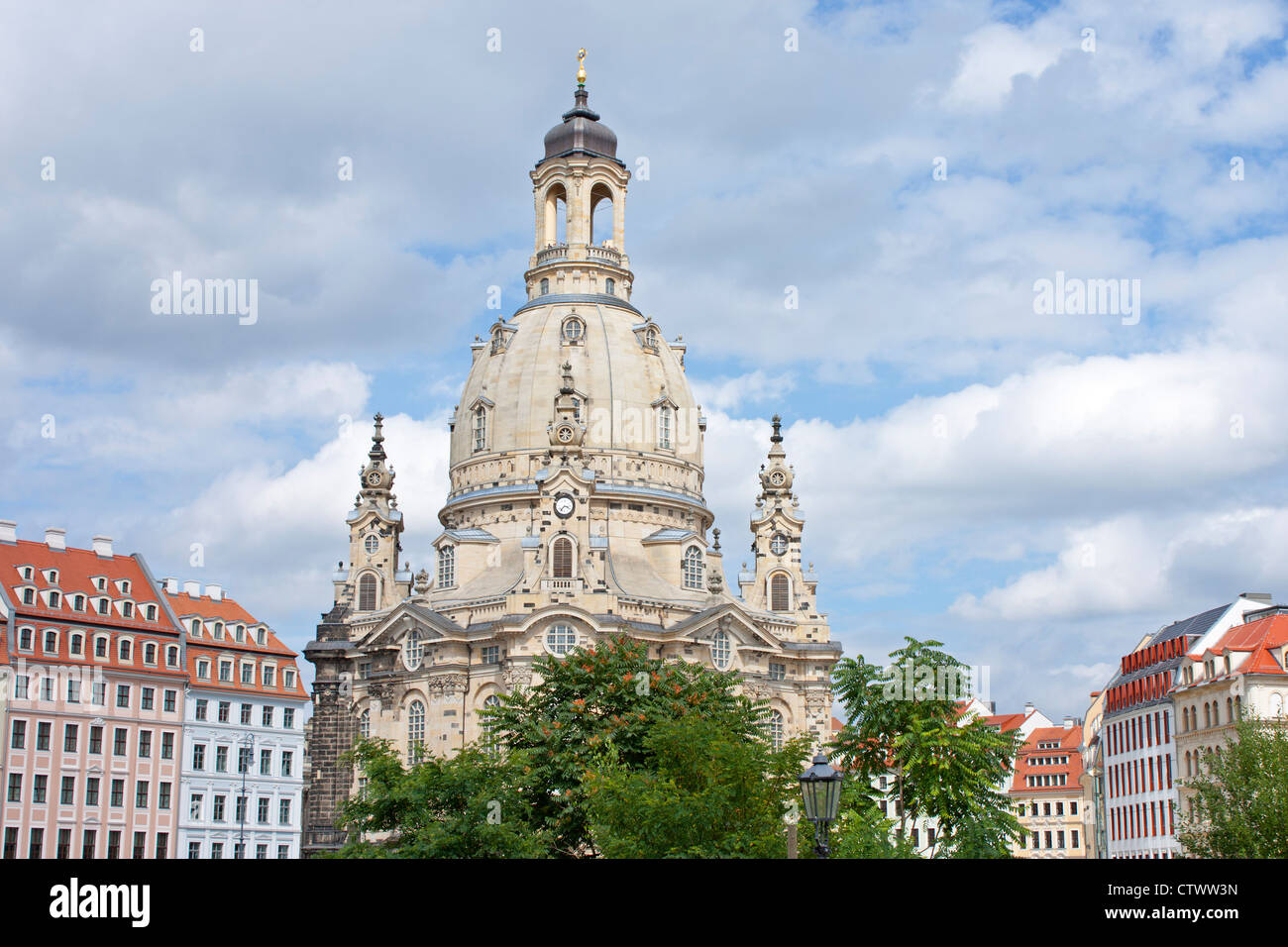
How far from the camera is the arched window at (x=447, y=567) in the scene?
91.4 metres

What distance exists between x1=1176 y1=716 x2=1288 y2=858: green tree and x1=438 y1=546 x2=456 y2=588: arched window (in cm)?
4777

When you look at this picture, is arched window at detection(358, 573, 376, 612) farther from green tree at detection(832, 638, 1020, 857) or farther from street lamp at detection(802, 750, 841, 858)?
street lamp at detection(802, 750, 841, 858)

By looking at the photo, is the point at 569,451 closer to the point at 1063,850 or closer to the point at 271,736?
the point at 271,736

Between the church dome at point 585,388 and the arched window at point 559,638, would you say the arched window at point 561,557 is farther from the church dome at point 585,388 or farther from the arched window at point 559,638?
the church dome at point 585,388

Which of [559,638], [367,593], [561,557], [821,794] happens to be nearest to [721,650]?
[559,638]

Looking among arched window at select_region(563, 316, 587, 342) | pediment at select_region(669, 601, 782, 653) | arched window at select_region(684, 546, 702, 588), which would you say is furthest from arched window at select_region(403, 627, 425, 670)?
arched window at select_region(563, 316, 587, 342)

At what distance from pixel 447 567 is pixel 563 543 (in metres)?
10.2

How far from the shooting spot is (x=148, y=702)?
7531cm

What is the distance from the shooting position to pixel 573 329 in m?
97.0

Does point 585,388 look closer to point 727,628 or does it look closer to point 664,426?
point 664,426

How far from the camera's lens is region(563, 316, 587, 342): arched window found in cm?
9669

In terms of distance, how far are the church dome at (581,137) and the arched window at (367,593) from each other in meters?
31.5
